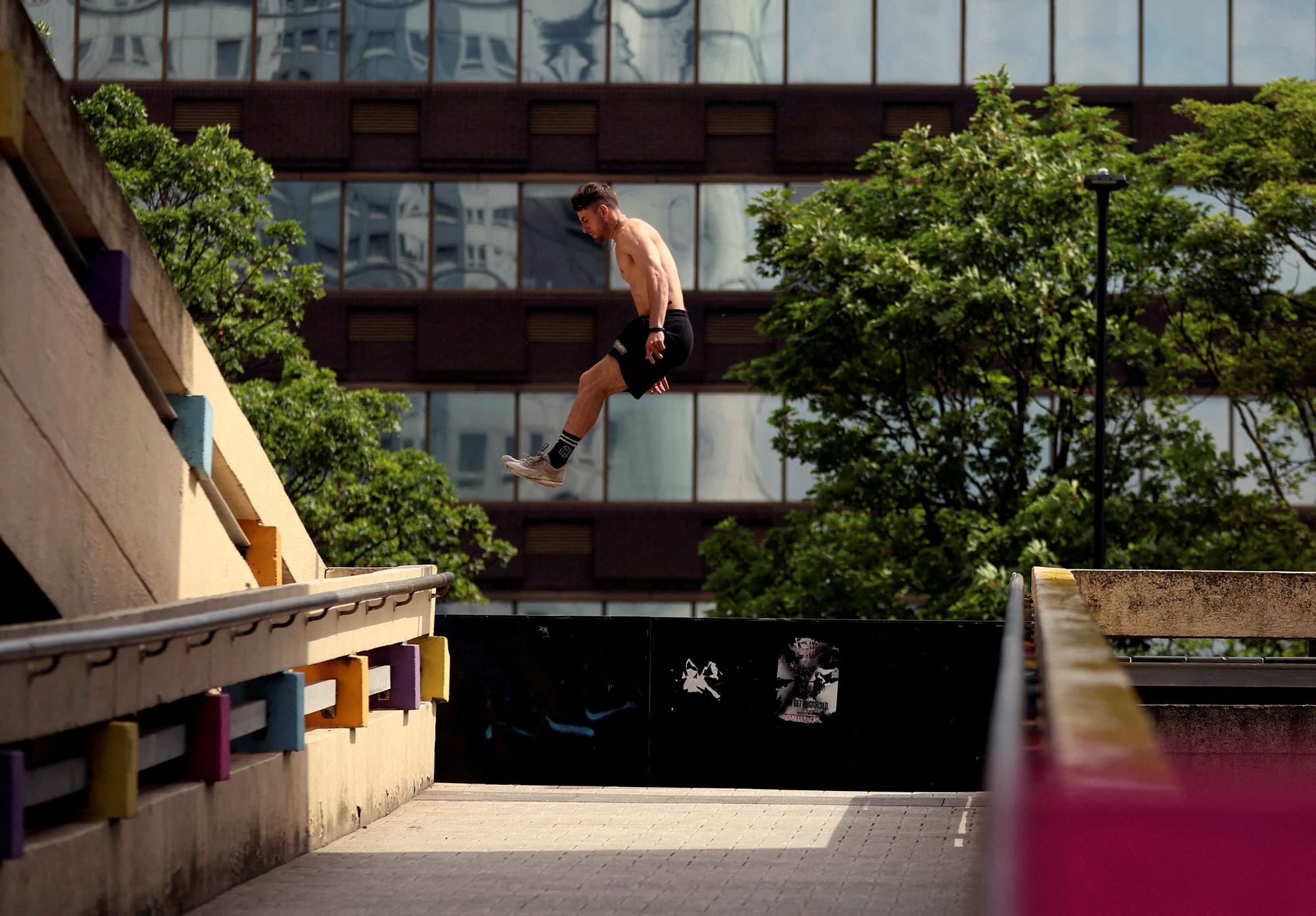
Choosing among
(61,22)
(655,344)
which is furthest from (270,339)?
(655,344)

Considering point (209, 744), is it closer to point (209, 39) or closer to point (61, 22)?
point (209, 39)

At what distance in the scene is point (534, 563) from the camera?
4109 cm

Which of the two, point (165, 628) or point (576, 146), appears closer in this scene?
point (165, 628)

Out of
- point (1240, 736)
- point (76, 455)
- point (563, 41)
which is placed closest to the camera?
point (76, 455)

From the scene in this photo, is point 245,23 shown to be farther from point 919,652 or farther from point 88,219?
point 88,219

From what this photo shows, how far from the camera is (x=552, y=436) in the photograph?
40.5 meters

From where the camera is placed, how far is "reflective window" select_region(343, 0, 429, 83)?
1610 inches

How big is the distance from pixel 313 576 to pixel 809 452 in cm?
1805

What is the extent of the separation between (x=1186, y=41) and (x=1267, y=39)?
1789 mm

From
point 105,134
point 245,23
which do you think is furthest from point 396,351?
point 105,134

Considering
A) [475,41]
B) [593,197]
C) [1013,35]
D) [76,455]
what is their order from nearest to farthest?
[76,455] → [593,197] → [1013,35] → [475,41]

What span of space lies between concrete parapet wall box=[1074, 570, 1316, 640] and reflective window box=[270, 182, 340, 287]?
28678mm

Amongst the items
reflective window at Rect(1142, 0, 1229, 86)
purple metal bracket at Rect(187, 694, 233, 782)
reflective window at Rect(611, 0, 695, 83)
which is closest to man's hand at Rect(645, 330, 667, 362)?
purple metal bracket at Rect(187, 694, 233, 782)

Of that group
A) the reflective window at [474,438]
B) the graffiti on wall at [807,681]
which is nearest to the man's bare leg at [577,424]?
the graffiti on wall at [807,681]
